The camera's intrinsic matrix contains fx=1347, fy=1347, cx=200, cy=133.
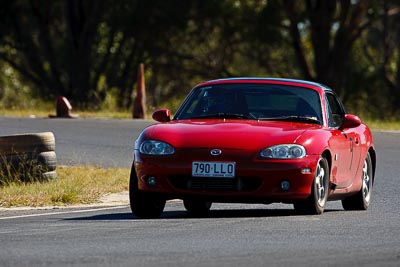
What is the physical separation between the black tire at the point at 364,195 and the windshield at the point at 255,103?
1270 millimetres

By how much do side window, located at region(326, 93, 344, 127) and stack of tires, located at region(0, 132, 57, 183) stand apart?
387 centimetres

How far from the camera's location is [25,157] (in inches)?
632

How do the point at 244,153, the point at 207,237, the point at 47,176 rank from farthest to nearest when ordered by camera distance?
1. the point at 47,176
2. the point at 244,153
3. the point at 207,237

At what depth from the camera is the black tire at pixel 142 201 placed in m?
12.1

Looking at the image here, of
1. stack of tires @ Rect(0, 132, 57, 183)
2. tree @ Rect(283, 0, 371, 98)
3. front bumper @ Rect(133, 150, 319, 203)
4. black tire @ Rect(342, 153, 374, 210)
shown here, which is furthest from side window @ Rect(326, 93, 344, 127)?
tree @ Rect(283, 0, 371, 98)

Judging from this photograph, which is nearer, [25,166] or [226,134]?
[226,134]

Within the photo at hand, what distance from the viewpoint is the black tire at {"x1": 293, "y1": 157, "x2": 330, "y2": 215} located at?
12.1 meters

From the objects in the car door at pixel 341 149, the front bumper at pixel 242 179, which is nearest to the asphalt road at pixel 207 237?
the front bumper at pixel 242 179

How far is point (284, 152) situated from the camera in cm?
1187

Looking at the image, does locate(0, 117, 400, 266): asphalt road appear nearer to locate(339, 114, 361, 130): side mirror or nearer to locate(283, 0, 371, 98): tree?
locate(339, 114, 361, 130): side mirror

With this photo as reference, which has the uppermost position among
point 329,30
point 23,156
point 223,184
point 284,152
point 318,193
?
point 284,152

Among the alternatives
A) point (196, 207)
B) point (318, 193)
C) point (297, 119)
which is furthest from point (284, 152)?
point (196, 207)

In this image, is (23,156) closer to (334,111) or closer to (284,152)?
(334,111)

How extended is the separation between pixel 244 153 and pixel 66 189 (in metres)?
3.75
